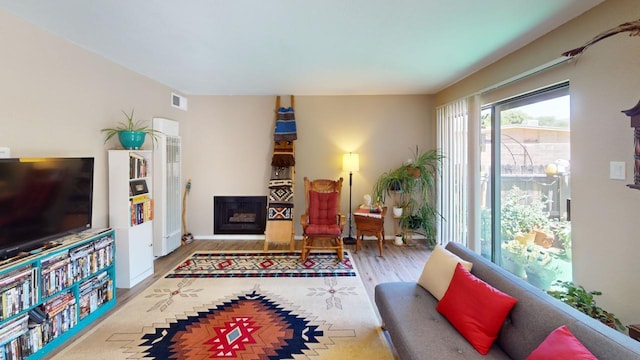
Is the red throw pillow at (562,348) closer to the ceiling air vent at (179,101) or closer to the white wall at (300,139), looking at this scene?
the white wall at (300,139)

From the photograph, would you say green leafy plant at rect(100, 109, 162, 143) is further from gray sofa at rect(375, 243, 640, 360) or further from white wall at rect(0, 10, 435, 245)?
gray sofa at rect(375, 243, 640, 360)

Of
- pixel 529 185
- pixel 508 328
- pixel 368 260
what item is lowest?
pixel 368 260

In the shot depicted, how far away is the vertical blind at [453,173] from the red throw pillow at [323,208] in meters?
1.78

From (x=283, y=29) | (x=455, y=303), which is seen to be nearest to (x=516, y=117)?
(x=455, y=303)

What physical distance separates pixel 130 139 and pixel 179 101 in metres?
1.63

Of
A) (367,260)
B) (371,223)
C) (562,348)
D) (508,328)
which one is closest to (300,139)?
(371,223)

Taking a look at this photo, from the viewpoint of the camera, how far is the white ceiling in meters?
2.02

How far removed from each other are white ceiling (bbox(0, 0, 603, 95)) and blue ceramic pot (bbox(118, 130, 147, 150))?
84 cm

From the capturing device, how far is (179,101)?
4.50m

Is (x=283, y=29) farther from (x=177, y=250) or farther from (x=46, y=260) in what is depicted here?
(x=177, y=250)

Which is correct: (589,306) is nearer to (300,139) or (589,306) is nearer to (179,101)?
(300,139)

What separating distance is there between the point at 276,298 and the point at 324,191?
1974 mm

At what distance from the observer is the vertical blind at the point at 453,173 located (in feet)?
12.6

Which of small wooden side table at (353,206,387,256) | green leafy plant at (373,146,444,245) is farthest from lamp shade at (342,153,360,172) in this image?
small wooden side table at (353,206,387,256)
